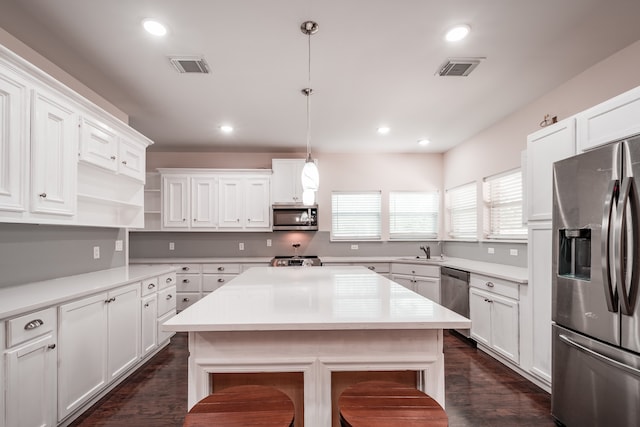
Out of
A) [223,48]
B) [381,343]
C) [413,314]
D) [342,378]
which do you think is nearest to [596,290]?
[413,314]

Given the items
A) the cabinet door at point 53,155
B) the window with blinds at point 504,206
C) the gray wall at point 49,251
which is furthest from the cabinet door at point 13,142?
the window with blinds at point 504,206

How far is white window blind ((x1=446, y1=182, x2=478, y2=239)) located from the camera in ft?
15.6

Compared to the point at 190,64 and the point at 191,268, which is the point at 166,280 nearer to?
the point at 191,268

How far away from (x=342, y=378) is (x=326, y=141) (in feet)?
12.8

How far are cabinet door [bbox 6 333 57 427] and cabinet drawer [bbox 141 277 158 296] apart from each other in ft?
3.75

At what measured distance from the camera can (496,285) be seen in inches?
128

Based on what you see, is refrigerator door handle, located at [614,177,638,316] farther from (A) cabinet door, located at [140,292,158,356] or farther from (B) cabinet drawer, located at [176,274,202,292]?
(B) cabinet drawer, located at [176,274,202,292]

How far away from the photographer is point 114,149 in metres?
3.08

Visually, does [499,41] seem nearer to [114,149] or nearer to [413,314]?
[413,314]

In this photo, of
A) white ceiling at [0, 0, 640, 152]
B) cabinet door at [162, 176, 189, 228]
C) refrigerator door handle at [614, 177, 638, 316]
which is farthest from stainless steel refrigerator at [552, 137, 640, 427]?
cabinet door at [162, 176, 189, 228]

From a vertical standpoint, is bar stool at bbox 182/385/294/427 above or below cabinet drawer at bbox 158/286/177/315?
above

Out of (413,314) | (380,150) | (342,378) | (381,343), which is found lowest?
(342,378)

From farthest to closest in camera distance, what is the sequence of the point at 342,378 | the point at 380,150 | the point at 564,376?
the point at 380,150 < the point at 564,376 < the point at 342,378

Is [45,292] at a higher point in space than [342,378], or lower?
higher
